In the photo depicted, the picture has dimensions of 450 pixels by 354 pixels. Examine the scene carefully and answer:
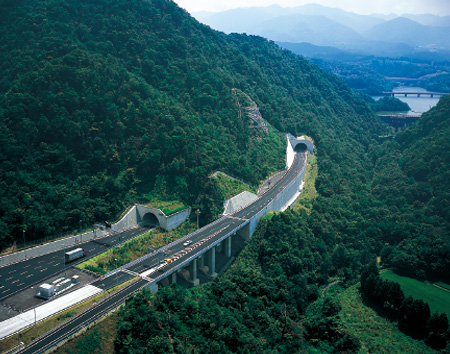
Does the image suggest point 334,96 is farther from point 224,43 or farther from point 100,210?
point 100,210

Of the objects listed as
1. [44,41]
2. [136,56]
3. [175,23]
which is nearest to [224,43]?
[175,23]

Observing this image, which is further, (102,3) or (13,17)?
(102,3)

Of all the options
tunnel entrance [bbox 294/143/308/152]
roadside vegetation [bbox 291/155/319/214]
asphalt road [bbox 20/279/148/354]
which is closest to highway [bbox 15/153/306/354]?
asphalt road [bbox 20/279/148/354]

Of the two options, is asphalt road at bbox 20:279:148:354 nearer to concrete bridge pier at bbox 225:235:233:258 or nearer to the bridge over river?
concrete bridge pier at bbox 225:235:233:258

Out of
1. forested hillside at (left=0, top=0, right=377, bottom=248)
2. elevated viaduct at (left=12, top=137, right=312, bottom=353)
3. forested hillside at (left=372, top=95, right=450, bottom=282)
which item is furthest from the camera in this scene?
forested hillside at (left=372, top=95, right=450, bottom=282)

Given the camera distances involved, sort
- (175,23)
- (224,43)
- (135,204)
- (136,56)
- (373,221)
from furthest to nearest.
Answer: (224,43)
(175,23)
(136,56)
(373,221)
(135,204)

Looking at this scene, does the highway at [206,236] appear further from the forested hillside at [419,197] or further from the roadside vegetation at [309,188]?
the forested hillside at [419,197]

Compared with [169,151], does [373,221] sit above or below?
below
